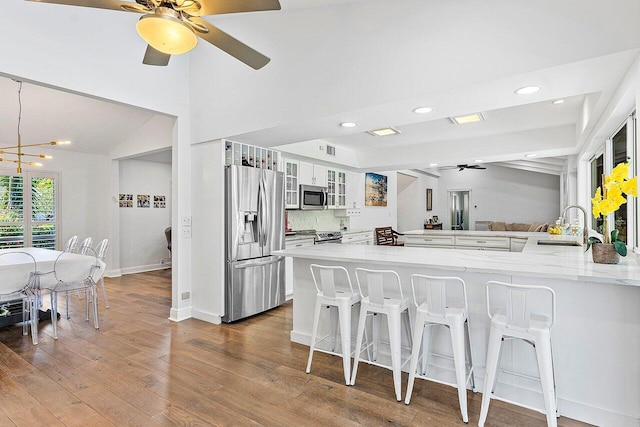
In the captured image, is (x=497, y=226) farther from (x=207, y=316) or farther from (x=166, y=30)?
(x=166, y=30)

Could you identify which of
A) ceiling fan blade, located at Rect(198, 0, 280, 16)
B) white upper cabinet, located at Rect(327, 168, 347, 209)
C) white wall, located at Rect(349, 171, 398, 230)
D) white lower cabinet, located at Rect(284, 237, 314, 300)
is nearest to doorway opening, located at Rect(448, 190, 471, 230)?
white wall, located at Rect(349, 171, 398, 230)

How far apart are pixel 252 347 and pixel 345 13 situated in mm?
3144

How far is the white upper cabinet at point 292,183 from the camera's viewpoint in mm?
5399

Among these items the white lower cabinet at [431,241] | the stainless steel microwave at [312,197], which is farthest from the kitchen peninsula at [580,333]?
the stainless steel microwave at [312,197]

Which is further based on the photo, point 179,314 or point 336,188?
point 336,188

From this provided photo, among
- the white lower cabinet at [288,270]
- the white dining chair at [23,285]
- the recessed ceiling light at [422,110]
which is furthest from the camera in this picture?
the white lower cabinet at [288,270]

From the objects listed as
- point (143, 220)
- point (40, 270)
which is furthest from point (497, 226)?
point (40, 270)

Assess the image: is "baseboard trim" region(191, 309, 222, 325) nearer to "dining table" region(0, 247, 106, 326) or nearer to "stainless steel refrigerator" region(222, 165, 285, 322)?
"stainless steel refrigerator" region(222, 165, 285, 322)

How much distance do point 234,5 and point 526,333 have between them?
251 centimetres

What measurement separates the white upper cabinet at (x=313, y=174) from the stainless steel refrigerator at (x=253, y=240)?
1120 millimetres

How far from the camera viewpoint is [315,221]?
6641 mm

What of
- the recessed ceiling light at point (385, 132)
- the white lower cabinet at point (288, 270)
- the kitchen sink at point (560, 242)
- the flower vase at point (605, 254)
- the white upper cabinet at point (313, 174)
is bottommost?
the white lower cabinet at point (288, 270)

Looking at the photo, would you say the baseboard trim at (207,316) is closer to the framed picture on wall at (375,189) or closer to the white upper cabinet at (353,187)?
the white upper cabinet at (353,187)

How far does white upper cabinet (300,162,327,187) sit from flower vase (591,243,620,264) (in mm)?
4145
